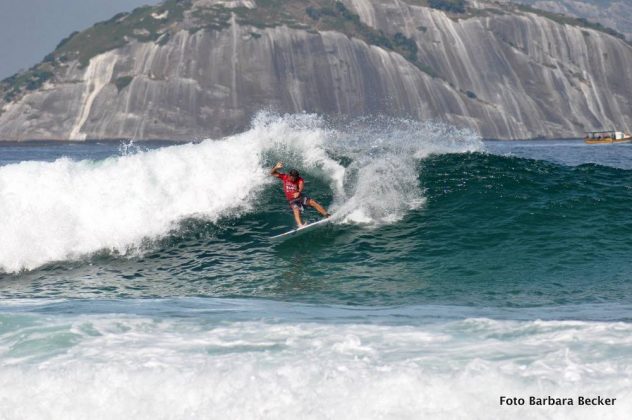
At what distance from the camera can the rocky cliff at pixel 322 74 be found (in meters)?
152

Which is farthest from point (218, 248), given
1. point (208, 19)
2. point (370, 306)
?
point (208, 19)

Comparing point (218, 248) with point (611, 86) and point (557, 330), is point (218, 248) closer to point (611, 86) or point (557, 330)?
point (557, 330)

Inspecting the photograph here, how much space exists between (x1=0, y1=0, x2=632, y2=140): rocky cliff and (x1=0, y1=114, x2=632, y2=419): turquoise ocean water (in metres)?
123

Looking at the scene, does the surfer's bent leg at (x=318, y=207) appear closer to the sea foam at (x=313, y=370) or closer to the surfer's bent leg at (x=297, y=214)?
the surfer's bent leg at (x=297, y=214)

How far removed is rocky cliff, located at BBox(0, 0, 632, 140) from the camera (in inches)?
5989

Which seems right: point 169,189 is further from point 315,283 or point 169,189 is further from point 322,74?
point 322,74

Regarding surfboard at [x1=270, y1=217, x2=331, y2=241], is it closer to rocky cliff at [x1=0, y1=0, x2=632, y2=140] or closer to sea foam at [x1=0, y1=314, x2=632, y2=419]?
sea foam at [x1=0, y1=314, x2=632, y2=419]

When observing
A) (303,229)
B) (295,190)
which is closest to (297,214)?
(303,229)

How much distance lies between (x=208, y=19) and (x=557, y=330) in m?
170

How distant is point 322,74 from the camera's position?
511 feet

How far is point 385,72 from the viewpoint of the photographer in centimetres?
15775

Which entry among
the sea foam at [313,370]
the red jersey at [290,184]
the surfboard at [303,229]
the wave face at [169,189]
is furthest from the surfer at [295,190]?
the sea foam at [313,370]

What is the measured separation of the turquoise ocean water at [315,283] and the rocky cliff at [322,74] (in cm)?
12320

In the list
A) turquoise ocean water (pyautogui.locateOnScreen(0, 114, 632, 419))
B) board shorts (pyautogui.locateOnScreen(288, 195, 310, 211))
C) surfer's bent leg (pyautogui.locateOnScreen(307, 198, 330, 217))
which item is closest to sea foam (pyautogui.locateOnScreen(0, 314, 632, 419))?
turquoise ocean water (pyautogui.locateOnScreen(0, 114, 632, 419))
